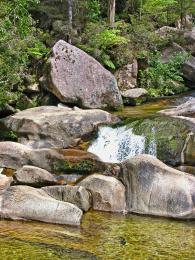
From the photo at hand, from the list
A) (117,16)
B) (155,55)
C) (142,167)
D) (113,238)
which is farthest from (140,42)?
(113,238)

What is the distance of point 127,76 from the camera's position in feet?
83.9

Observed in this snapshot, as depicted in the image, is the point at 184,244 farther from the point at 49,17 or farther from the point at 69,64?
the point at 49,17

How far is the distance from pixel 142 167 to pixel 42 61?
11.4m

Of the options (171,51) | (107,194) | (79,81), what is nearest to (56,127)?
(79,81)

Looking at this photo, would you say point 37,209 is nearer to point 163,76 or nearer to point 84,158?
point 84,158

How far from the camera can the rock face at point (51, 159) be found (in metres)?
14.6

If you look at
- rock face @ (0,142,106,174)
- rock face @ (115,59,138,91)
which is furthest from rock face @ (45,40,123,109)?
rock face @ (0,142,106,174)

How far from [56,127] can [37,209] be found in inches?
271

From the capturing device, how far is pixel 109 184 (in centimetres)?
1277

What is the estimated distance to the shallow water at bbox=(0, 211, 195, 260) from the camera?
8.74 m

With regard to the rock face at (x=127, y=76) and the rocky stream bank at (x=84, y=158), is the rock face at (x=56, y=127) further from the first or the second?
the rock face at (x=127, y=76)

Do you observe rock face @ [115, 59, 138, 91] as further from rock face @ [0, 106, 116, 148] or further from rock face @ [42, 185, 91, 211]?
rock face @ [42, 185, 91, 211]

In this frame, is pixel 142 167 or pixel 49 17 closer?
pixel 142 167

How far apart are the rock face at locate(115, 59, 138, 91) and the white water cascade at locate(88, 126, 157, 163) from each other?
7.94m
